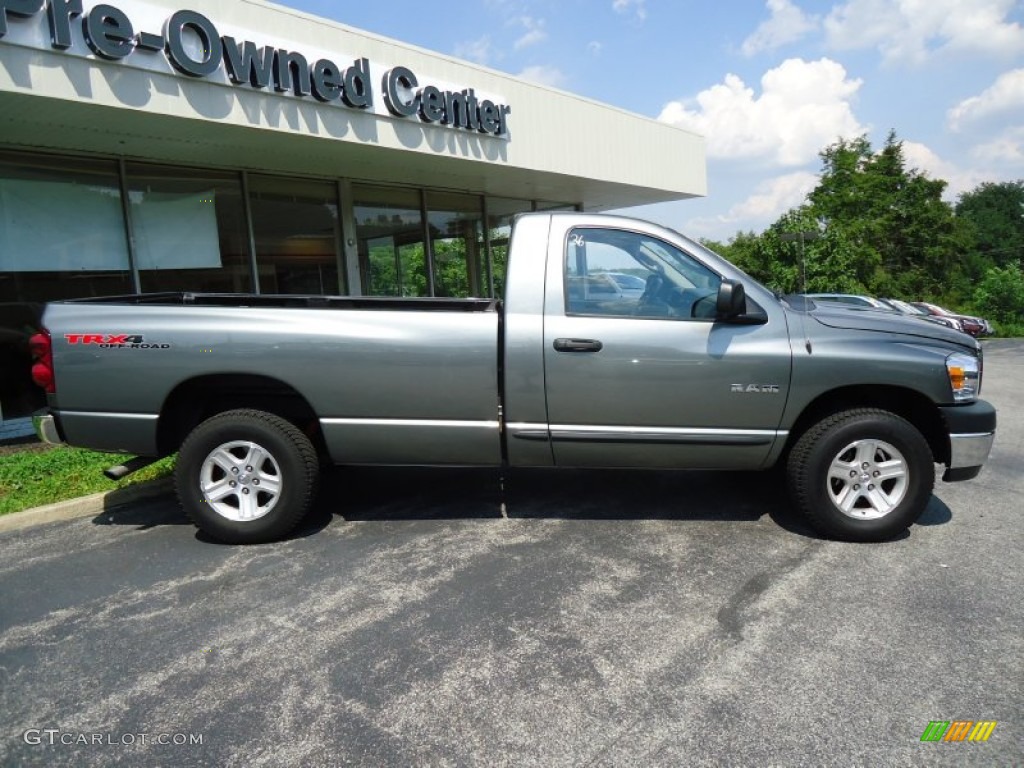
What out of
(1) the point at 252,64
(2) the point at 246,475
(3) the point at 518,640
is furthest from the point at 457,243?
(3) the point at 518,640

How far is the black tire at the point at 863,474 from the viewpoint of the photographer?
3.81 m

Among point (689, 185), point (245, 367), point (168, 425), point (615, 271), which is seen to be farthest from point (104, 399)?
point (689, 185)

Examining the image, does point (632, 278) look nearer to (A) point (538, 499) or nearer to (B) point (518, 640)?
(A) point (538, 499)

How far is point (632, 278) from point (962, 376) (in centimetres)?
197

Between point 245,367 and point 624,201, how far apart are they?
42.9ft

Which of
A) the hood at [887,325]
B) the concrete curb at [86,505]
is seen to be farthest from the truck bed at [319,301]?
the hood at [887,325]

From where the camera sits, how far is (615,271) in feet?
13.2

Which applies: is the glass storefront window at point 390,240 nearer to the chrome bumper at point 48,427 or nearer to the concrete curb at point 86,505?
the concrete curb at point 86,505

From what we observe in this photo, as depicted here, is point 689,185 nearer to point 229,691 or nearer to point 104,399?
point 104,399

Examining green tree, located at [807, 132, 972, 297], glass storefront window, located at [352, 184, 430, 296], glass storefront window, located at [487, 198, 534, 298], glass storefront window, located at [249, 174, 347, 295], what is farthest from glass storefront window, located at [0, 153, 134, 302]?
green tree, located at [807, 132, 972, 297]

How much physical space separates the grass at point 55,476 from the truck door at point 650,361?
3475 millimetres

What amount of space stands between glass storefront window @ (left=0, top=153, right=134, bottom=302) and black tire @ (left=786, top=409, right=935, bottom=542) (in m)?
8.57

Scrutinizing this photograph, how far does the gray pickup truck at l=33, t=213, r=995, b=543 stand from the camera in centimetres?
384

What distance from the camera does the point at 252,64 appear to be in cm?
715
